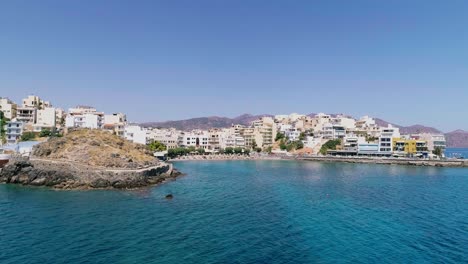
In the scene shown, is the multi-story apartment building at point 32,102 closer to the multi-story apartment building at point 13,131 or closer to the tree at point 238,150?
the multi-story apartment building at point 13,131

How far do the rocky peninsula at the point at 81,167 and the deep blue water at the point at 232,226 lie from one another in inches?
171

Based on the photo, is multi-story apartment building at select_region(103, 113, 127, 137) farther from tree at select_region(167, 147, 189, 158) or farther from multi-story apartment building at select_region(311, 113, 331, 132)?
multi-story apartment building at select_region(311, 113, 331, 132)

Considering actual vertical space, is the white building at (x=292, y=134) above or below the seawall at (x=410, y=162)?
above

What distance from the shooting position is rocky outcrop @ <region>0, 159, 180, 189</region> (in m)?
59.2

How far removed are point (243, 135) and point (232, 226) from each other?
148 meters

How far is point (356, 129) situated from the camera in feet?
555

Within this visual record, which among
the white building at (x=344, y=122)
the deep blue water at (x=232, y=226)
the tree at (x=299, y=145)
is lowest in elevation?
the deep blue water at (x=232, y=226)

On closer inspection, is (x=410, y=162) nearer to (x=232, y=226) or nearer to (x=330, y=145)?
(x=330, y=145)

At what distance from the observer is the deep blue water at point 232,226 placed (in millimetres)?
27781

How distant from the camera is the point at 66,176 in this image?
60.2 m

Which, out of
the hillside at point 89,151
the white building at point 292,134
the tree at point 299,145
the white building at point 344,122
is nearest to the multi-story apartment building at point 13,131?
the hillside at point 89,151

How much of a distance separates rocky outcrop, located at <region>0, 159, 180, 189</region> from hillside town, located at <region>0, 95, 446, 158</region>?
24563 mm

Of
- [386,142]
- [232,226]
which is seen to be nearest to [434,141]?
[386,142]

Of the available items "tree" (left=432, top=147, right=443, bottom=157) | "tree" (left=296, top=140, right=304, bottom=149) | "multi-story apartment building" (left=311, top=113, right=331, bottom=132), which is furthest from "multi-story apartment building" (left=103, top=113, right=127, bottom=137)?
"tree" (left=432, top=147, right=443, bottom=157)
